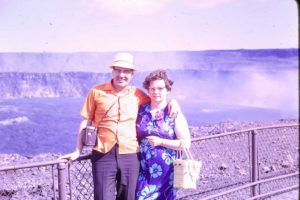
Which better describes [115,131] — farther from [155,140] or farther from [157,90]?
[157,90]

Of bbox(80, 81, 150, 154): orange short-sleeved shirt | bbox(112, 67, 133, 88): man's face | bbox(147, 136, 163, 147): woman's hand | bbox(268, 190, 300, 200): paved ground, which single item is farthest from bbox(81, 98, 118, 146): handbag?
bbox(268, 190, 300, 200): paved ground

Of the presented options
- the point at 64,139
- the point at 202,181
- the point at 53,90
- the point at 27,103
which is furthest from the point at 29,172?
the point at 53,90

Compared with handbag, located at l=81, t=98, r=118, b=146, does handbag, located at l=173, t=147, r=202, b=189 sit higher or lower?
lower

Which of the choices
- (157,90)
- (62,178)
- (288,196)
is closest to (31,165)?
(62,178)

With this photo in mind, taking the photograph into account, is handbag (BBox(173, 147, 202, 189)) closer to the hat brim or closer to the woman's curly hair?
the woman's curly hair

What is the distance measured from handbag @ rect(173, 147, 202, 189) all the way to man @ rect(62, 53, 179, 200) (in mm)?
332

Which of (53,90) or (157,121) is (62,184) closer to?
(157,121)

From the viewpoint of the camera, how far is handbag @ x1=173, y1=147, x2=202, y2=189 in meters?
3.63

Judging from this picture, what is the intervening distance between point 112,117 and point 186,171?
712mm

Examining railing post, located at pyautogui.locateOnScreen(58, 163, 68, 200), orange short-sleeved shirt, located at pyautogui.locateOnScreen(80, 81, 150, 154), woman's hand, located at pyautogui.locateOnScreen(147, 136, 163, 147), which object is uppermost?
orange short-sleeved shirt, located at pyautogui.locateOnScreen(80, 81, 150, 154)

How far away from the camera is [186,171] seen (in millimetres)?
3633

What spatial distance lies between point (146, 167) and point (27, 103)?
308 feet

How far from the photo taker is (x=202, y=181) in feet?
35.1

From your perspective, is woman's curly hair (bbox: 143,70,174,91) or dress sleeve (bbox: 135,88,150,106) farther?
dress sleeve (bbox: 135,88,150,106)
